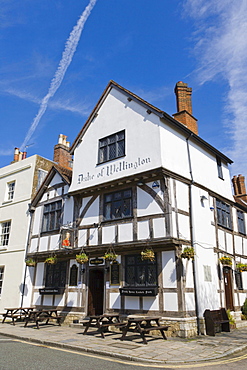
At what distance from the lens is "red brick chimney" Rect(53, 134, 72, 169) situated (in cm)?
2083

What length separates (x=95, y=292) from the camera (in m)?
14.2

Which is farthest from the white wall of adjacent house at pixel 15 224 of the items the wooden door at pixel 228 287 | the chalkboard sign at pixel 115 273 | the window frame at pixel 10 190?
the wooden door at pixel 228 287

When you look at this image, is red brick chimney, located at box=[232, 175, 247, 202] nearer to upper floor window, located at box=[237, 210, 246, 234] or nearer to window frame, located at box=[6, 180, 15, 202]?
upper floor window, located at box=[237, 210, 246, 234]

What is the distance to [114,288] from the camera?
12.9 metres

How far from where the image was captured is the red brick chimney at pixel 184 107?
15.8 metres

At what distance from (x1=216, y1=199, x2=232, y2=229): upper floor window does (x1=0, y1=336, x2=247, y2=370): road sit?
25.0 ft

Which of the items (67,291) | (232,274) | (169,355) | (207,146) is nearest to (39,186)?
(67,291)

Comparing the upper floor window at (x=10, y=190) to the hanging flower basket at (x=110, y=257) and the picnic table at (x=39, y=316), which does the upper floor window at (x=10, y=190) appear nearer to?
the picnic table at (x=39, y=316)

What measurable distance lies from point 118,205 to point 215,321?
5.86m

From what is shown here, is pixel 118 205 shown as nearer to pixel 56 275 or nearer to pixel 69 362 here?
pixel 56 275

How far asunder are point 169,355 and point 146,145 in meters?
7.86

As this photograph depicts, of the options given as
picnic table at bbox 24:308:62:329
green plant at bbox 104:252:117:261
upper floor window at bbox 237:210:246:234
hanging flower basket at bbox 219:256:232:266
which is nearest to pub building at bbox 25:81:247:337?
green plant at bbox 104:252:117:261

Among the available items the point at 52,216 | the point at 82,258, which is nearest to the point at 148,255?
the point at 82,258

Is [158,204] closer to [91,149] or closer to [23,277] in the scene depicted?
[91,149]
